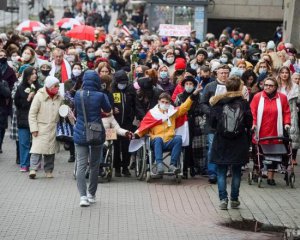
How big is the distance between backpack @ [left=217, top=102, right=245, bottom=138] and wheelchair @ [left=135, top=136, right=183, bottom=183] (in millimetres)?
2518

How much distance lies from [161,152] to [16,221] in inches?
147

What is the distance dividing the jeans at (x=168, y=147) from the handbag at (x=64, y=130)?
1.70m

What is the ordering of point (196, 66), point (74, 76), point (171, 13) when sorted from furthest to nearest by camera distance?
point (171, 13) < point (196, 66) < point (74, 76)

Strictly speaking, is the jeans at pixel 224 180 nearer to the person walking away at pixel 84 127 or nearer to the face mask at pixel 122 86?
the person walking away at pixel 84 127

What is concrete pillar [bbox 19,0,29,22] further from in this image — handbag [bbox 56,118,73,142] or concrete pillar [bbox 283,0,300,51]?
handbag [bbox 56,118,73,142]

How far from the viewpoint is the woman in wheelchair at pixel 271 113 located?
54.7 ft

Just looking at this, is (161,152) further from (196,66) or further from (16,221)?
(196,66)

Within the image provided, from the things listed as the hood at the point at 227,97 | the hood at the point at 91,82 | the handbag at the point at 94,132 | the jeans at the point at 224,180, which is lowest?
the jeans at the point at 224,180

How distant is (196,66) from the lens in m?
22.3

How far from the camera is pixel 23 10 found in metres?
56.5

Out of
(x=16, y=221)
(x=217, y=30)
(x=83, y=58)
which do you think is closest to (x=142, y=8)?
(x=217, y=30)

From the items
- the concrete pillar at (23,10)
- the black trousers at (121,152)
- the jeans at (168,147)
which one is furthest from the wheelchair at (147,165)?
the concrete pillar at (23,10)

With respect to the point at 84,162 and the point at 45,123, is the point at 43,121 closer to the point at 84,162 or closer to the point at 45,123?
the point at 45,123

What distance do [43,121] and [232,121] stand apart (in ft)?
13.0
